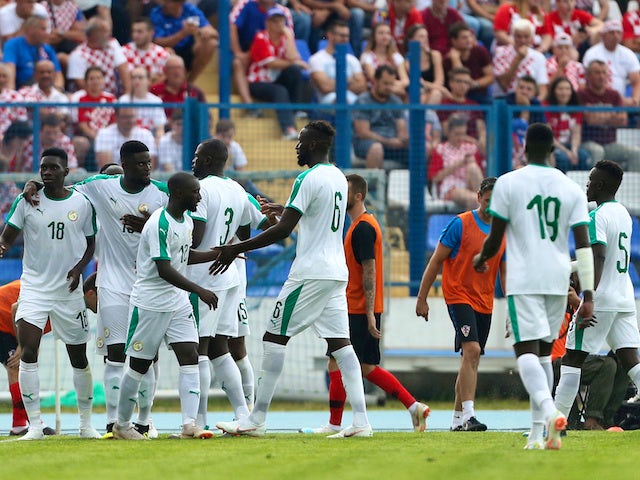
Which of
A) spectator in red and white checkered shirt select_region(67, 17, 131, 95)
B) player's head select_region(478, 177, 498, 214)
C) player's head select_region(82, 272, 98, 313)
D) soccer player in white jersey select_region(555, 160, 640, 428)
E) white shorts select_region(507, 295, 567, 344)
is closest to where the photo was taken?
white shorts select_region(507, 295, 567, 344)

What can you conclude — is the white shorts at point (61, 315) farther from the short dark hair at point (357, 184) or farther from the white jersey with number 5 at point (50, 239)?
the short dark hair at point (357, 184)

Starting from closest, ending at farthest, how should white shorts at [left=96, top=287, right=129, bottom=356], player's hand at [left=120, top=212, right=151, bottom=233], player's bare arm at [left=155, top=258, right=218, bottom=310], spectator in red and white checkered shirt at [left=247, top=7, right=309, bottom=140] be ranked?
player's bare arm at [left=155, top=258, right=218, bottom=310] → player's hand at [left=120, top=212, right=151, bottom=233] → white shorts at [left=96, top=287, right=129, bottom=356] → spectator in red and white checkered shirt at [left=247, top=7, right=309, bottom=140]

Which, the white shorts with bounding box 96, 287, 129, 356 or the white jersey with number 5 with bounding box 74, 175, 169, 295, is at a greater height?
the white jersey with number 5 with bounding box 74, 175, 169, 295

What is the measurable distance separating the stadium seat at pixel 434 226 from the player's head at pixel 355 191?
4.46 meters

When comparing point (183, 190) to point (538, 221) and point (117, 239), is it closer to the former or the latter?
point (117, 239)

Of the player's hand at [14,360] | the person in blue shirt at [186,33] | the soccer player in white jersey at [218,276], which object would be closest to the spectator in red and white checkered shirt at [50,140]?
the person in blue shirt at [186,33]

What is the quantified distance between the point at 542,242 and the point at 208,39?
1097cm

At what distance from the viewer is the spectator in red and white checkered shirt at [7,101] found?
16.9 metres

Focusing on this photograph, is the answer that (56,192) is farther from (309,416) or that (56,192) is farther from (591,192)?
(309,416)

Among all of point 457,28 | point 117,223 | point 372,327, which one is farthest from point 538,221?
point 457,28

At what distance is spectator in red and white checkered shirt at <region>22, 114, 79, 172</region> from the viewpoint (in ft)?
55.2

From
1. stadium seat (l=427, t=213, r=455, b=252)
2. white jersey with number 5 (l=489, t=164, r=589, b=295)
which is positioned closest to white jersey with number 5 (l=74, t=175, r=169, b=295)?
white jersey with number 5 (l=489, t=164, r=589, b=295)

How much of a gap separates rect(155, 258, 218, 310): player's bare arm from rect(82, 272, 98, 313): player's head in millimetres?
1559

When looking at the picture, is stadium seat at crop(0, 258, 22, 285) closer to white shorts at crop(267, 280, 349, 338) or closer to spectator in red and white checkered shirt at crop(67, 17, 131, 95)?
spectator in red and white checkered shirt at crop(67, 17, 131, 95)
